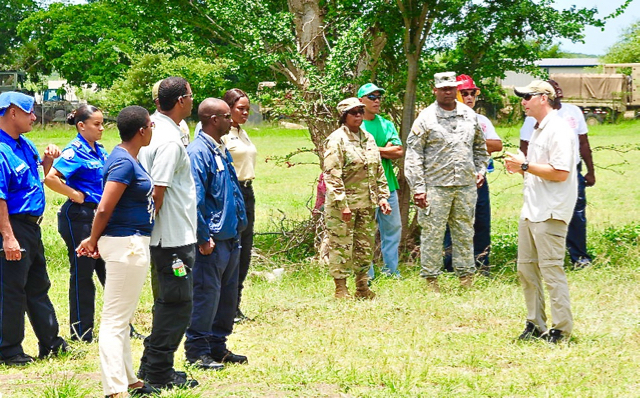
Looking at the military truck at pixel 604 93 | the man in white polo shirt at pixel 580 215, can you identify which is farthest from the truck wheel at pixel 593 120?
the man in white polo shirt at pixel 580 215

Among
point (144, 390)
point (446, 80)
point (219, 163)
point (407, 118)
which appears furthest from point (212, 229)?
point (407, 118)

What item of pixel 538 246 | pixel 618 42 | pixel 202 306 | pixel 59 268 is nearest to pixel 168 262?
pixel 202 306

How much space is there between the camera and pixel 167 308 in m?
5.10

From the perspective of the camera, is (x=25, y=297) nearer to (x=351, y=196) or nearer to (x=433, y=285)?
(x=351, y=196)

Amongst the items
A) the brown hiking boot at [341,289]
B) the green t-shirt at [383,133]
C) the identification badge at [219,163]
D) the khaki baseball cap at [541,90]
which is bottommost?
the brown hiking boot at [341,289]

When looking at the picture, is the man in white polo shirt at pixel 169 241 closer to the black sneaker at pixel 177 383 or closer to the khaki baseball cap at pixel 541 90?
the black sneaker at pixel 177 383

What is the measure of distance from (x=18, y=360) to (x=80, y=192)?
1314 millimetres

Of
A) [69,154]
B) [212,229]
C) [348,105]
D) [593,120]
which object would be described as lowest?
[593,120]

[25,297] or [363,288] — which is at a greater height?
[25,297]

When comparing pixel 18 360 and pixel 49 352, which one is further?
pixel 49 352

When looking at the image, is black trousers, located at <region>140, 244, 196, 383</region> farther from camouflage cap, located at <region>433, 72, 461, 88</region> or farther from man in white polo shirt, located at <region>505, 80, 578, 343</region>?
camouflage cap, located at <region>433, 72, 461, 88</region>

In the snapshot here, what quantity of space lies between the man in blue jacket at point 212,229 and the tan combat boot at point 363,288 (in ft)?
7.19

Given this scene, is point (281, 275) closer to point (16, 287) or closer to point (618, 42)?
point (16, 287)

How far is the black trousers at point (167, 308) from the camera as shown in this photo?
5.07 meters
